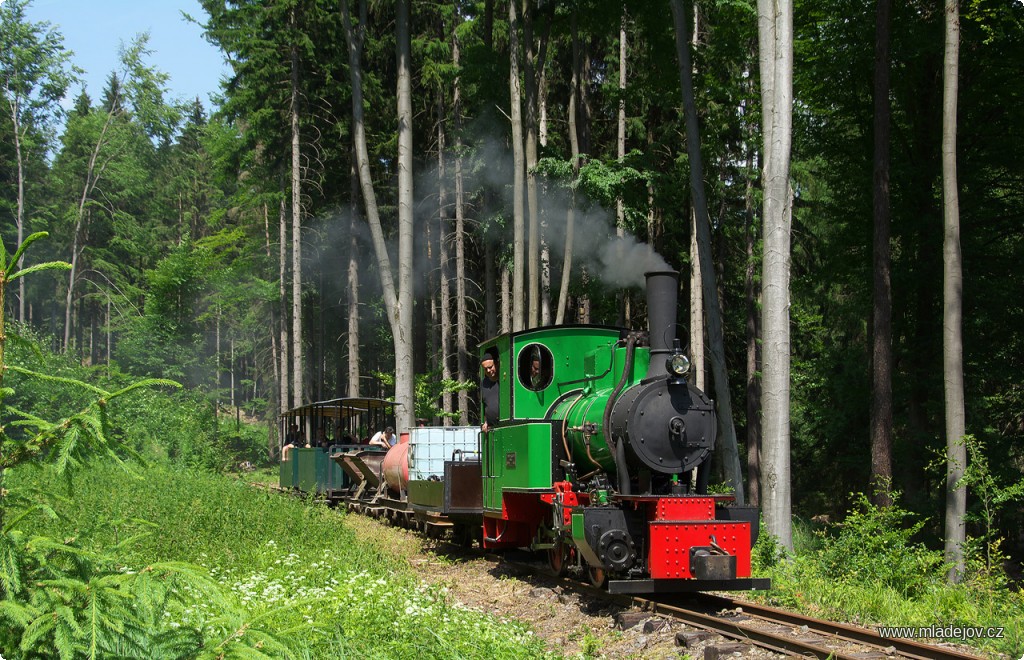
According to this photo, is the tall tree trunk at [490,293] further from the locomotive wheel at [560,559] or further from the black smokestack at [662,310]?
the black smokestack at [662,310]

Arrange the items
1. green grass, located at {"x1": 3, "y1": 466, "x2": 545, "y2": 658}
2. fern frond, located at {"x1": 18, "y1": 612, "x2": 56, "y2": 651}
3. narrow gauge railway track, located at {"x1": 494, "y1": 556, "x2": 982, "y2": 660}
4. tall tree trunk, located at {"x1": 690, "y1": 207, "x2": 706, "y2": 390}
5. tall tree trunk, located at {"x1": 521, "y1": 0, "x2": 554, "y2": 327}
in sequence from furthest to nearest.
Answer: tall tree trunk, located at {"x1": 690, "y1": 207, "x2": 706, "y2": 390}, tall tree trunk, located at {"x1": 521, "y1": 0, "x2": 554, "y2": 327}, narrow gauge railway track, located at {"x1": 494, "y1": 556, "x2": 982, "y2": 660}, green grass, located at {"x1": 3, "y1": 466, "x2": 545, "y2": 658}, fern frond, located at {"x1": 18, "y1": 612, "x2": 56, "y2": 651}

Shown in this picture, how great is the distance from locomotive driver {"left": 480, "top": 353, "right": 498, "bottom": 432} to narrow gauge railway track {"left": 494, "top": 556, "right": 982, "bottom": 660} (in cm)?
313

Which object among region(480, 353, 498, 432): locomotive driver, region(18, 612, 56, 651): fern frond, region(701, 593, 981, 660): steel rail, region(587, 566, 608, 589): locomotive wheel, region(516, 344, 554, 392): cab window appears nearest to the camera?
region(18, 612, 56, 651): fern frond

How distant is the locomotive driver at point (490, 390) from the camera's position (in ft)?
41.0

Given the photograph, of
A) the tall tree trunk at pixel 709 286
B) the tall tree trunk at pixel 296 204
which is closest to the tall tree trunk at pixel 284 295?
the tall tree trunk at pixel 296 204

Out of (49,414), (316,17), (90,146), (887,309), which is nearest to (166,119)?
(90,146)

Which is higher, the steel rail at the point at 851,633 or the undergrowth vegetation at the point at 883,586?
the steel rail at the point at 851,633

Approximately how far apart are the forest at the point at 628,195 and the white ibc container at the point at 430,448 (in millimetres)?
4333

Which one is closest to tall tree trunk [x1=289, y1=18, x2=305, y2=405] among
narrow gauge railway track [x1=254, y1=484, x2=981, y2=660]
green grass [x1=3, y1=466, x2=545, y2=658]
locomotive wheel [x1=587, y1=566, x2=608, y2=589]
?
green grass [x1=3, y1=466, x2=545, y2=658]

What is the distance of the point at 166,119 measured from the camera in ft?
160

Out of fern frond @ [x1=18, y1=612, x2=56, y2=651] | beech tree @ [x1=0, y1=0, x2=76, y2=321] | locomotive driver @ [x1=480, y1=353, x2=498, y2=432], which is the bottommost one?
fern frond @ [x1=18, y1=612, x2=56, y2=651]

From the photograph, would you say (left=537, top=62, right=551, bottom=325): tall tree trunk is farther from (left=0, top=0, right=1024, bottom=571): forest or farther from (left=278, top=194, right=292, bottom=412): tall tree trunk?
(left=278, top=194, right=292, bottom=412): tall tree trunk

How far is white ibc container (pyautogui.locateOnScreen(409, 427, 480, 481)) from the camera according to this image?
16.5 metres

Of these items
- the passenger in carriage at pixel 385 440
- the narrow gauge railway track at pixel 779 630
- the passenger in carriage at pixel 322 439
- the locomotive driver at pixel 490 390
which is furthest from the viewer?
the passenger in carriage at pixel 322 439
